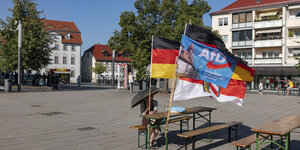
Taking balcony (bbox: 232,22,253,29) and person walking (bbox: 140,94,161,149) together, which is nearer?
person walking (bbox: 140,94,161,149)

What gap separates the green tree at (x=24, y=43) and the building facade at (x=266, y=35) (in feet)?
94.6

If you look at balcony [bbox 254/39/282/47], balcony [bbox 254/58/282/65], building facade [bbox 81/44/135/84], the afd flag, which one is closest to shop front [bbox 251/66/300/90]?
balcony [bbox 254/58/282/65]

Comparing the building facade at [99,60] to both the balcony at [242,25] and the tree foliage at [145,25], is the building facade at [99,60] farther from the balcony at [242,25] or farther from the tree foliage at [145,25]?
the tree foliage at [145,25]

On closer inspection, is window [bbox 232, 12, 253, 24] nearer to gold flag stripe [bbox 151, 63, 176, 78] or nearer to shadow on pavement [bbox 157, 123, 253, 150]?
shadow on pavement [bbox 157, 123, 253, 150]

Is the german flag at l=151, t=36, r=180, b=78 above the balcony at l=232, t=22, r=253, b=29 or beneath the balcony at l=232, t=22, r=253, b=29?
beneath

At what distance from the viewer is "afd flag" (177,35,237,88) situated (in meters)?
6.02

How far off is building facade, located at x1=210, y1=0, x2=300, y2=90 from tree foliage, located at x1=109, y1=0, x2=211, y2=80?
20392 millimetres

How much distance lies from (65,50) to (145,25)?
5123cm

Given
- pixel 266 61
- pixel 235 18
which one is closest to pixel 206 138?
pixel 266 61

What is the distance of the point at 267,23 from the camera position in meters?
41.2

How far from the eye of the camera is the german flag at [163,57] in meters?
6.56

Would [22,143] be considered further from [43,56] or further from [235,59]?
[43,56]

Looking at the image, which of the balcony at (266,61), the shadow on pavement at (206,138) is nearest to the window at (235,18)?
the balcony at (266,61)

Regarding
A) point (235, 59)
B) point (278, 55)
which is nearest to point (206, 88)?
point (235, 59)
